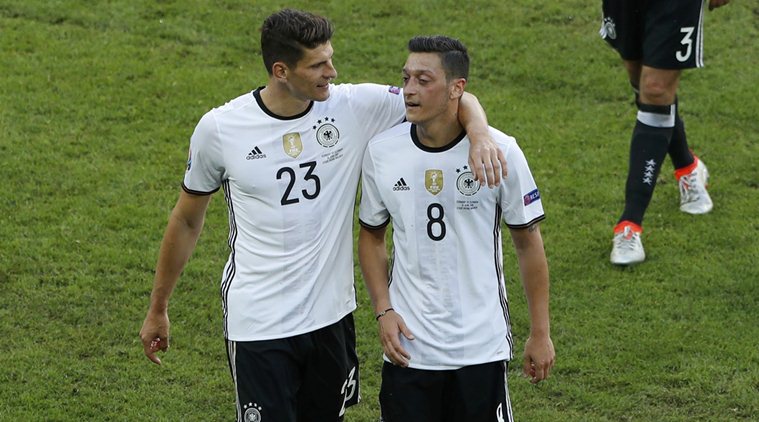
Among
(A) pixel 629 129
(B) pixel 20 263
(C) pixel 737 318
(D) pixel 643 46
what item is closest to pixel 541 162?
(A) pixel 629 129

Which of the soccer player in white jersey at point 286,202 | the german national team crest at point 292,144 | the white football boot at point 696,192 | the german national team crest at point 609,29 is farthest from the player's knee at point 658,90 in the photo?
the german national team crest at point 292,144

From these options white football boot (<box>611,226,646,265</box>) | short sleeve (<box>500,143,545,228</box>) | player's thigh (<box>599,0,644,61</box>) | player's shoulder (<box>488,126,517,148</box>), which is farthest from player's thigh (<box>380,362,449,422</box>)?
player's thigh (<box>599,0,644,61</box>)

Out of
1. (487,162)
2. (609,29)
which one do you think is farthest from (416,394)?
(609,29)

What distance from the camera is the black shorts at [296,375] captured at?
203 inches

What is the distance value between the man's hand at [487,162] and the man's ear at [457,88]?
27 cm

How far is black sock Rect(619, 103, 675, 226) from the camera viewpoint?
26.1 ft

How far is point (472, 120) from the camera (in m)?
4.91

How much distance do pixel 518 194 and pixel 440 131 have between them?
39cm

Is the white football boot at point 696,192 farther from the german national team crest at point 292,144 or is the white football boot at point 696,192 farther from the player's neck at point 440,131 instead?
the german national team crest at point 292,144

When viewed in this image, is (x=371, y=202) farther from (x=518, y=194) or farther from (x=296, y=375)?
(x=296, y=375)

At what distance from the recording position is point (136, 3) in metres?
11.5

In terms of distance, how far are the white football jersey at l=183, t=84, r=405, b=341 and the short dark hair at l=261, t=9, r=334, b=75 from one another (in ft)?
0.76

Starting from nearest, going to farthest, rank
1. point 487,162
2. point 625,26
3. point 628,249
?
point 487,162 → point 628,249 → point 625,26

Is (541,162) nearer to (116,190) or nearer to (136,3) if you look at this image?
(116,190)
